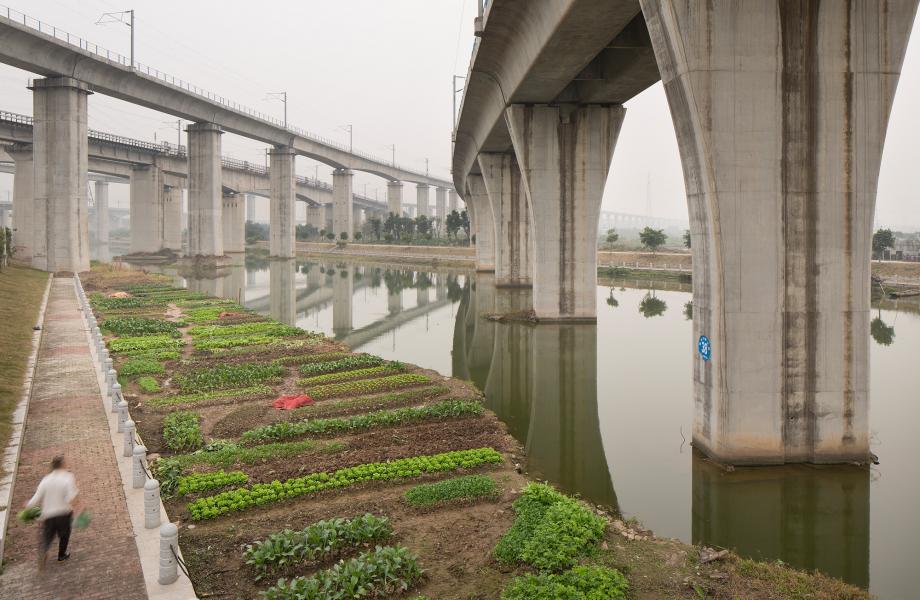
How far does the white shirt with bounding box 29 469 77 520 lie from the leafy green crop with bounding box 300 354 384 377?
11.6 m

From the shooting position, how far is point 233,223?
97438 millimetres

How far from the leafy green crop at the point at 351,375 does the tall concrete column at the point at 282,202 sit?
67121 millimetres

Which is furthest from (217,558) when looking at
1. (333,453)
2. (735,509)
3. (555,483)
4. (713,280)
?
(713,280)

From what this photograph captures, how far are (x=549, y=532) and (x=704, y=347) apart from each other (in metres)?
5.57

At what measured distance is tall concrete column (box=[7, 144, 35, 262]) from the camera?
2079 inches

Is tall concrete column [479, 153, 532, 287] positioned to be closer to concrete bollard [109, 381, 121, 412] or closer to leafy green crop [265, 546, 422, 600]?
concrete bollard [109, 381, 121, 412]

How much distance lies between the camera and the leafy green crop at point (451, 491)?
10109 mm

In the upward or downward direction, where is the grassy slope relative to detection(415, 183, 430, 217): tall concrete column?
downward

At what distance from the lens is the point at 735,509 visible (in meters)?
10.5

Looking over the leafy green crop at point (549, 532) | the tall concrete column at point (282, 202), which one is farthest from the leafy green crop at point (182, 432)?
the tall concrete column at point (282, 202)

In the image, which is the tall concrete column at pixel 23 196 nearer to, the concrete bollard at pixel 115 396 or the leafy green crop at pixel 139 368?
the leafy green crop at pixel 139 368

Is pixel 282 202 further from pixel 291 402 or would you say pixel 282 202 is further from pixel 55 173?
pixel 291 402

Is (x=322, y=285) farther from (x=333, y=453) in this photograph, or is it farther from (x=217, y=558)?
(x=217, y=558)

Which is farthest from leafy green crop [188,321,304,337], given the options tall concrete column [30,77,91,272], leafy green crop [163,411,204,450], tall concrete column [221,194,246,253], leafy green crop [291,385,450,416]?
tall concrete column [221,194,246,253]
